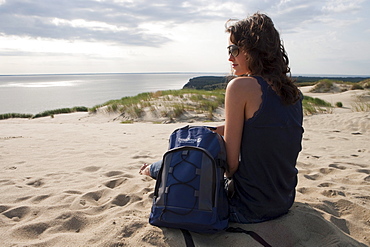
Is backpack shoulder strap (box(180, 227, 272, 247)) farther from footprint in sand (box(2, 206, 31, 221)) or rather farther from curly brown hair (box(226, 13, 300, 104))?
footprint in sand (box(2, 206, 31, 221))

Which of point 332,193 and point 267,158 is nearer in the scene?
point 267,158

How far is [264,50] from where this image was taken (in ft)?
6.84

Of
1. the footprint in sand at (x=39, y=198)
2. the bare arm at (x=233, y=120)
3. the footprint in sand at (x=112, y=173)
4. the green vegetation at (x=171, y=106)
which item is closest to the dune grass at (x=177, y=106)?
the green vegetation at (x=171, y=106)

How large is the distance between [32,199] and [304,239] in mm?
2338

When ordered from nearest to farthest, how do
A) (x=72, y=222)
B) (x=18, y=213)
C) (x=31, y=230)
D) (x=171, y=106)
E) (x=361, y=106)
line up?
(x=31, y=230) < (x=72, y=222) < (x=18, y=213) < (x=171, y=106) < (x=361, y=106)

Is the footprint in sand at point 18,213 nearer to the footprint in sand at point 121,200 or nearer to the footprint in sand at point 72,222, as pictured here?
the footprint in sand at point 72,222

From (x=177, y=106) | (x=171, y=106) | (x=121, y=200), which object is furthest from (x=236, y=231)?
(x=171, y=106)

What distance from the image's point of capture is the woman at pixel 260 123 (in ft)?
6.67

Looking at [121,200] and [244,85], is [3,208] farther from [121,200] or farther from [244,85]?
[244,85]

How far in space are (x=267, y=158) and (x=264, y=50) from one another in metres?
0.75

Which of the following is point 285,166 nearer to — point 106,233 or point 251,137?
point 251,137

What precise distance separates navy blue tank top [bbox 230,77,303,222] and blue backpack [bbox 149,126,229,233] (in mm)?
156

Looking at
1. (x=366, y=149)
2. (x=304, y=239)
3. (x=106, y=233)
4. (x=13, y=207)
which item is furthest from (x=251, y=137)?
(x=366, y=149)

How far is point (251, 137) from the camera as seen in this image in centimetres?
208
